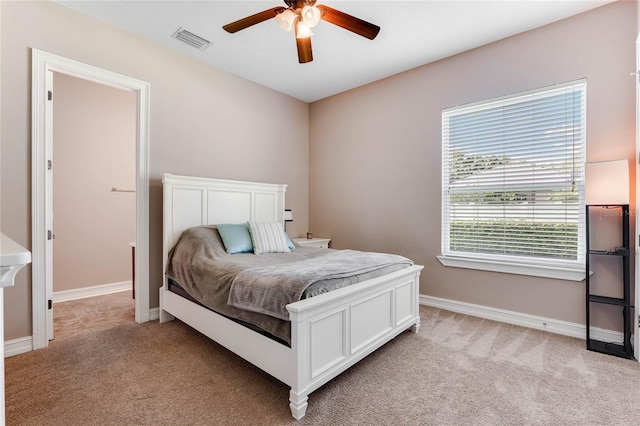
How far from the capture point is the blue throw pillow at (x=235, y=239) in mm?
2945

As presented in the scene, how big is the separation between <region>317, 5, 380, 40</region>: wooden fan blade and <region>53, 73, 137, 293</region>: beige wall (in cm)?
267

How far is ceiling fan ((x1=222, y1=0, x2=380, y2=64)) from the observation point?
6.34ft

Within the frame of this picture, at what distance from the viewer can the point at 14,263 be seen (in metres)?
0.77

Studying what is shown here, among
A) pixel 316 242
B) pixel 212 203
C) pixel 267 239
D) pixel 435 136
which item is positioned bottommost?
pixel 316 242

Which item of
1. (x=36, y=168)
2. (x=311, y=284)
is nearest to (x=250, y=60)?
(x=36, y=168)

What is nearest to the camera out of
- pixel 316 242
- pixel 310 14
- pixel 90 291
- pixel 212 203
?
pixel 310 14

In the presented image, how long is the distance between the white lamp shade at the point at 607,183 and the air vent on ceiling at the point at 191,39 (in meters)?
3.65

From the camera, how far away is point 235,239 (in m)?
3.01

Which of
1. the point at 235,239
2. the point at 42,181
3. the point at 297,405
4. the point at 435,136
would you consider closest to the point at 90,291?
the point at 42,181

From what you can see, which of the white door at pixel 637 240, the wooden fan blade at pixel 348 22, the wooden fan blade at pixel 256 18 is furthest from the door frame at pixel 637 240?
the wooden fan blade at pixel 256 18

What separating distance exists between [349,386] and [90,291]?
12.3ft

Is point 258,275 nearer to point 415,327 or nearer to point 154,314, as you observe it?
point 415,327

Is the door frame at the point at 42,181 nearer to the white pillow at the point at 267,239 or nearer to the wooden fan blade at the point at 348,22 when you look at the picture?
the white pillow at the point at 267,239

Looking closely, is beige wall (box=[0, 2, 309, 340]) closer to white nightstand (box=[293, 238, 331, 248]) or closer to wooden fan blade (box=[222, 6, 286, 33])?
white nightstand (box=[293, 238, 331, 248])
